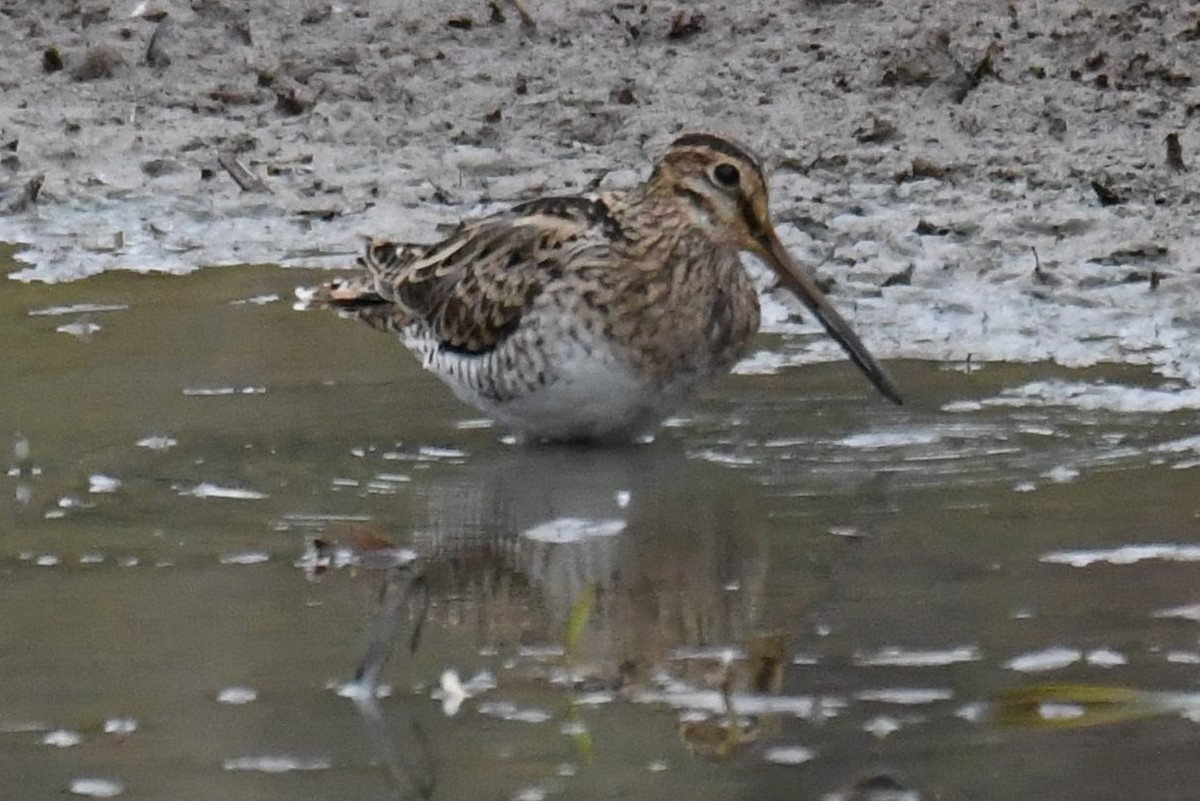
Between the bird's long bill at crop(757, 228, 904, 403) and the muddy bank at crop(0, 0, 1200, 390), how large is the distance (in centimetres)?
60

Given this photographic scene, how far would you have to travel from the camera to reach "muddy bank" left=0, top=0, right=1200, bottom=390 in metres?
8.03

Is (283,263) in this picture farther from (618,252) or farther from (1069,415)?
(1069,415)

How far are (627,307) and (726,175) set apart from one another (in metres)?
0.40

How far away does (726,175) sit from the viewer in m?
6.75

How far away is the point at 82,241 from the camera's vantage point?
30.3ft

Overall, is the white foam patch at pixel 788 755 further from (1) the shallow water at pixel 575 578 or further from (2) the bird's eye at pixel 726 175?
(2) the bird's eye at pixel 726 175

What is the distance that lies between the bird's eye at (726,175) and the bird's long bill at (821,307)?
0.14m

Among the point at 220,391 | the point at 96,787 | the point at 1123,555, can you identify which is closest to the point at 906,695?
the point at 1123,555

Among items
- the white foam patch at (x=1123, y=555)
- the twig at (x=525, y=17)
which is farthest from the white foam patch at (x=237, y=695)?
the twig at (x=525, y=17)

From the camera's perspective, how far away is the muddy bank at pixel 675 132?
8.03 m

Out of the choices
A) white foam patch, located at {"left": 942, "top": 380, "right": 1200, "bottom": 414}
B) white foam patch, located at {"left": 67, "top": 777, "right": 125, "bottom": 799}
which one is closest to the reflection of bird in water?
white foam patch, located at {"left": 942, "top": 380, "right": 1200, "bottom": 414}

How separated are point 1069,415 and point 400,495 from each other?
167 centimetres

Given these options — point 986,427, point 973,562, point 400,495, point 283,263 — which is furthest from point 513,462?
point 283,263

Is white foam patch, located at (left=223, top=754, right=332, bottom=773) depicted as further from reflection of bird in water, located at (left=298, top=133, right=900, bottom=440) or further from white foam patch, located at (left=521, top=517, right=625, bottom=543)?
reflection of bird in water, located at (left=298, top=133, right=900, bottom=440)
